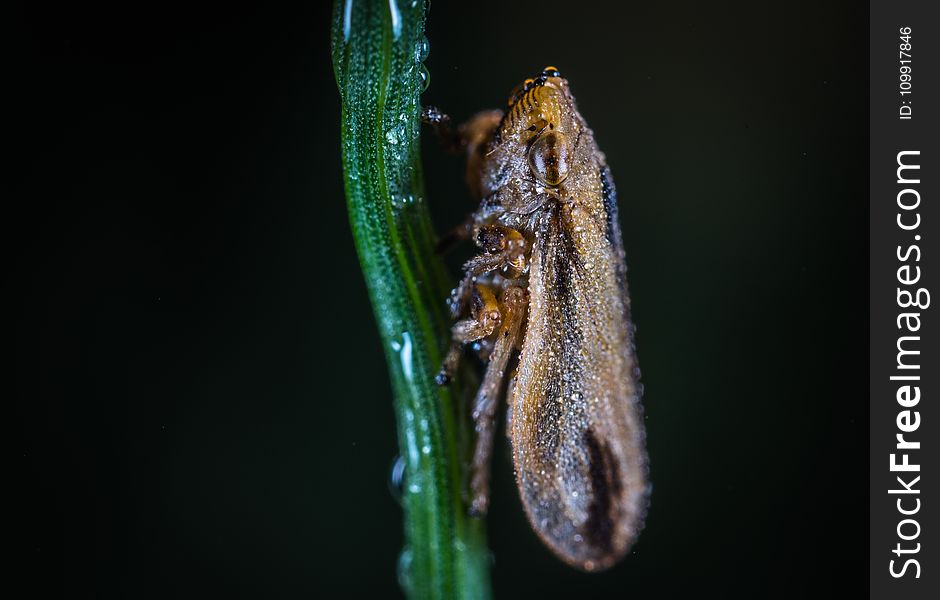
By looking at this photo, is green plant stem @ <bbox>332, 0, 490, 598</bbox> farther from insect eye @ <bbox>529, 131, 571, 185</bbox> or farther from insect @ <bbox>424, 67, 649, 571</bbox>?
insect eye @ <bbox>529, 131, 571, 185</bbox>

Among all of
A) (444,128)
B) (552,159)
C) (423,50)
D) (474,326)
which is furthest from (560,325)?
(423,50)

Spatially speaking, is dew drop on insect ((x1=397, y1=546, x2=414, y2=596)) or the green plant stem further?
dew drop on insect ((x1=397, y1=546, x2=414, y2=596))

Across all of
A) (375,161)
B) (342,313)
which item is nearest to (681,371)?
(342,313)

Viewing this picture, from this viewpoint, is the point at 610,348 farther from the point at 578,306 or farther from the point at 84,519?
the point at 84,519

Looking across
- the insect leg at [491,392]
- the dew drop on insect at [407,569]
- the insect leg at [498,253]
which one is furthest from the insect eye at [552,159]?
the dew drop on insect at [407,569]

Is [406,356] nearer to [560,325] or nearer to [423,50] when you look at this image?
[560,325]

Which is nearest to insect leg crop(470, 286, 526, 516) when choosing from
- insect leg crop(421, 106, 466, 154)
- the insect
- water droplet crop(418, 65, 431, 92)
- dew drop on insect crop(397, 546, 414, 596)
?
the insect

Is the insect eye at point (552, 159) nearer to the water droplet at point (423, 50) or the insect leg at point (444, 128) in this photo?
the insect leg at point (444, 128)
